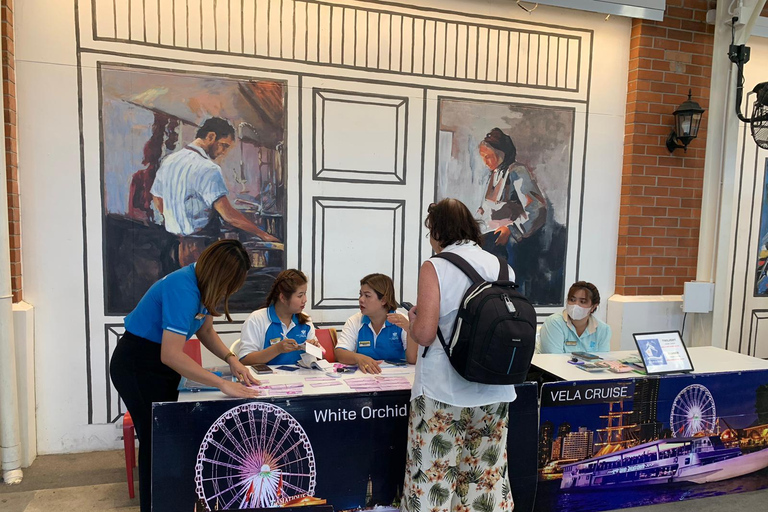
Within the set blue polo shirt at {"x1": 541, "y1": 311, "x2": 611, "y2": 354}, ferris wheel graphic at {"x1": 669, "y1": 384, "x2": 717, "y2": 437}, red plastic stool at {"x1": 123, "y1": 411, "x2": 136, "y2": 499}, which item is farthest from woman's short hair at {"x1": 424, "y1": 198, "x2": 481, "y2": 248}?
red plastic stool at {"x1": 123, "y1": 411, "x2": 136, "y2": 499}

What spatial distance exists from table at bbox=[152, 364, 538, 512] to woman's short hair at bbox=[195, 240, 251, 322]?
0.44 m

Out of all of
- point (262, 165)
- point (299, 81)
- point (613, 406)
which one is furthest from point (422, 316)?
point (299, 81)

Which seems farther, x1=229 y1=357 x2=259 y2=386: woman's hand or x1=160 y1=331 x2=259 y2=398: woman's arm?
x1=229 y1=357 x2=259 y2=386: woman's hand

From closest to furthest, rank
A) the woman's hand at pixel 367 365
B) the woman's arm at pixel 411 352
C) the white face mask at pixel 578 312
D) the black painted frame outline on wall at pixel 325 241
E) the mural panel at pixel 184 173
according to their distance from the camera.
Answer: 1. the woman's hand at pixel 367 365
2. the woman's arm at pixel 411 352
3. the white face mask at pixel 578 312
4. the mural panel at pixel 184 173
5. the black painted frame outline on wall at pixel 325 241

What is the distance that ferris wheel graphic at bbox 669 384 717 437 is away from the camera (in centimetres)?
280

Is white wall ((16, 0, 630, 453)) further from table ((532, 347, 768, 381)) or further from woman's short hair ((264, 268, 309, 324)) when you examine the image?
table ((532, 347, 768, 381))

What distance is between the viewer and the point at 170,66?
134 inches

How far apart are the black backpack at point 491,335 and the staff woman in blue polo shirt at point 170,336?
0.93 m

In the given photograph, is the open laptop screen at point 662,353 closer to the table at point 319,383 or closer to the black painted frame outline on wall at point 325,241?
the table at point 319,383

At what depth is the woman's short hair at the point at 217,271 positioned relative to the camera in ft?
7.04

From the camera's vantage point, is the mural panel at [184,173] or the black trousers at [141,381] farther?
the mural panel at [184,173]

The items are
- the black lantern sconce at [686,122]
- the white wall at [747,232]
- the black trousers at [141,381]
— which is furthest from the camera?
the white wall at [747,232]

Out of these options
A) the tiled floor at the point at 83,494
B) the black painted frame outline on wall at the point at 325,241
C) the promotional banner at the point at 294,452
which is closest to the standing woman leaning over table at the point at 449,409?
the promotional banner at the point at 294,452

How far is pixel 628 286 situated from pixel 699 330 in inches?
30.2
